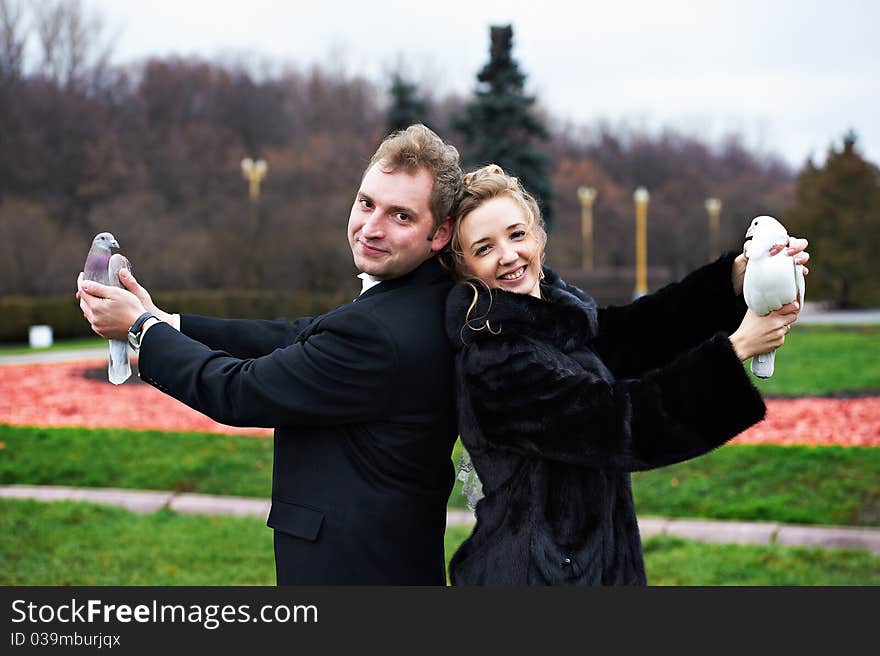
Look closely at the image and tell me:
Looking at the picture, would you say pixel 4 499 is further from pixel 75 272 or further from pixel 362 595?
pixel 75 272

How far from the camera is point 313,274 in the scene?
110 ft

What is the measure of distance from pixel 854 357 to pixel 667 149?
7027 centimetres

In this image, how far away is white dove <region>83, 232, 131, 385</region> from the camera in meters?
2.53

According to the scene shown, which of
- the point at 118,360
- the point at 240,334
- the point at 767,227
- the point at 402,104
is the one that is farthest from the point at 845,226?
the point at 118,360

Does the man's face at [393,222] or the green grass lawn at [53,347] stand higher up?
the man's face at [393,222]

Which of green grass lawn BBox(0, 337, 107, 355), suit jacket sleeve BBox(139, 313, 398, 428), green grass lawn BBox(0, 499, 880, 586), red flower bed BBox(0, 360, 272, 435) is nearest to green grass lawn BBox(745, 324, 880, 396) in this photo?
green grass lawn BBox(0, 499, 880, 586)

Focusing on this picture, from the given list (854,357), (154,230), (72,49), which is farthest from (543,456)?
(72,49)

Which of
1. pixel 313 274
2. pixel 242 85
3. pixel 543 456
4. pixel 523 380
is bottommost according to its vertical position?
pixel 313 274

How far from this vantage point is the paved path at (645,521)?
5.88 m

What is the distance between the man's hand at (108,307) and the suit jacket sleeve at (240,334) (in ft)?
1.17

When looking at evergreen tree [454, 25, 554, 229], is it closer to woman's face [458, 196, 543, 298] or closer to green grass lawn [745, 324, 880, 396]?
green grass lawn [745, 324, 880, 396]

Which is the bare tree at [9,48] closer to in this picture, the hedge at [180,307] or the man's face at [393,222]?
the hedge at [180,307]

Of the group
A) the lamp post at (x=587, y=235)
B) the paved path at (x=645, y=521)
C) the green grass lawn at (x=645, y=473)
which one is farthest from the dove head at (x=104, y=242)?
the lamp post at (x=587, y=235)

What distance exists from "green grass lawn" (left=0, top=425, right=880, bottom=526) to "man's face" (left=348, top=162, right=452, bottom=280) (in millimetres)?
4713
